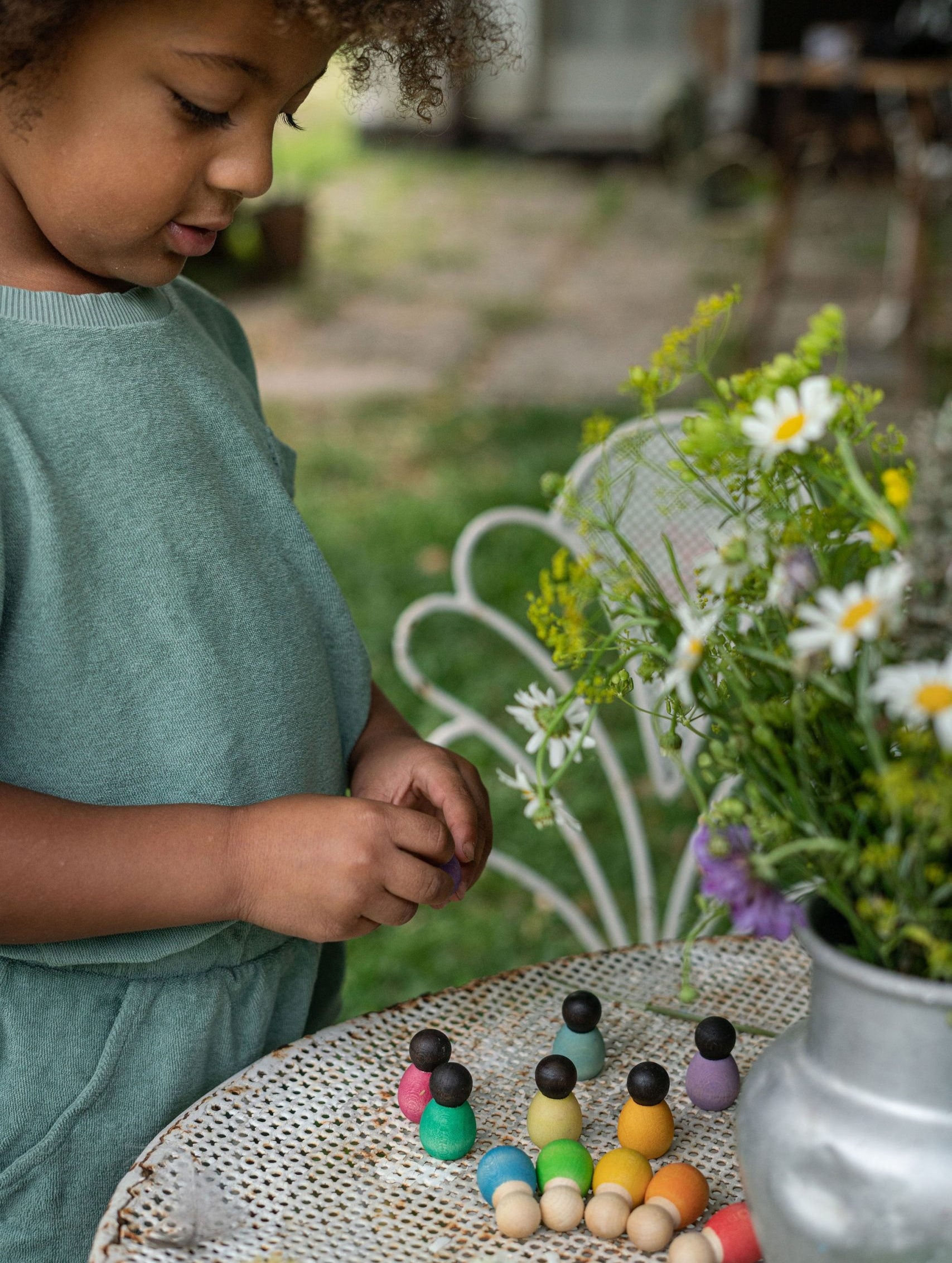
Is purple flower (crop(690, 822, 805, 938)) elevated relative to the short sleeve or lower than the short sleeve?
elevated

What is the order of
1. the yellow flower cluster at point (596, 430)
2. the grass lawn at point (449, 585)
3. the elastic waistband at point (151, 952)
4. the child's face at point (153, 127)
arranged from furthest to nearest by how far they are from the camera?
the grass lawn at point (449, 585)
the elastic waistband at point (151, 952)
the child's face at point (153, 127)
the yellow flower cluster at point (596, 430)

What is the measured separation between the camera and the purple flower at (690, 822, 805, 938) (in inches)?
27.5

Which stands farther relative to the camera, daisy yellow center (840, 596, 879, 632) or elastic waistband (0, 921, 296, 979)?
elastic waistband (0, 921, 296, 979)

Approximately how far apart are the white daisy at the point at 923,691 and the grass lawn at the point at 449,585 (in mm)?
2055

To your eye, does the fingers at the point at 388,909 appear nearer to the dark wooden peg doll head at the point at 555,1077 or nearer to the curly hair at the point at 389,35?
the dark wooden peg doll head at the point at 555,1077

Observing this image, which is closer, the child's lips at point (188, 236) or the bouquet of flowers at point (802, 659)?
the bouquet of flowers at point (802, 659)

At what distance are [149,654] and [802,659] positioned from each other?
590mm

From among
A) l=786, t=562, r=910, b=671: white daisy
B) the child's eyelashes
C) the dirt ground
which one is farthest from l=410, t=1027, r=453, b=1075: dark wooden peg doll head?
the dirt ground

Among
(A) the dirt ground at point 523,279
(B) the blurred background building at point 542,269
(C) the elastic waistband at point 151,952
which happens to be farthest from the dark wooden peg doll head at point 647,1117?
(A) the dirt ground at point 523,279

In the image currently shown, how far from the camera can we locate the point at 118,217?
3.40 feet

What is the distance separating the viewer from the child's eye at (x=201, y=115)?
995mm

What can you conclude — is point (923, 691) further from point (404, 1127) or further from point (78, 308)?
point (78, 308)

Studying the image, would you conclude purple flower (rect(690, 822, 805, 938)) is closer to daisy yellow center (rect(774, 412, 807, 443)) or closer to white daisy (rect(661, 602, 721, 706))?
white daisy (rect(661, 602, 721, 706))

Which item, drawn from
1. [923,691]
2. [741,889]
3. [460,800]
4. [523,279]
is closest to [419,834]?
[460,800]
